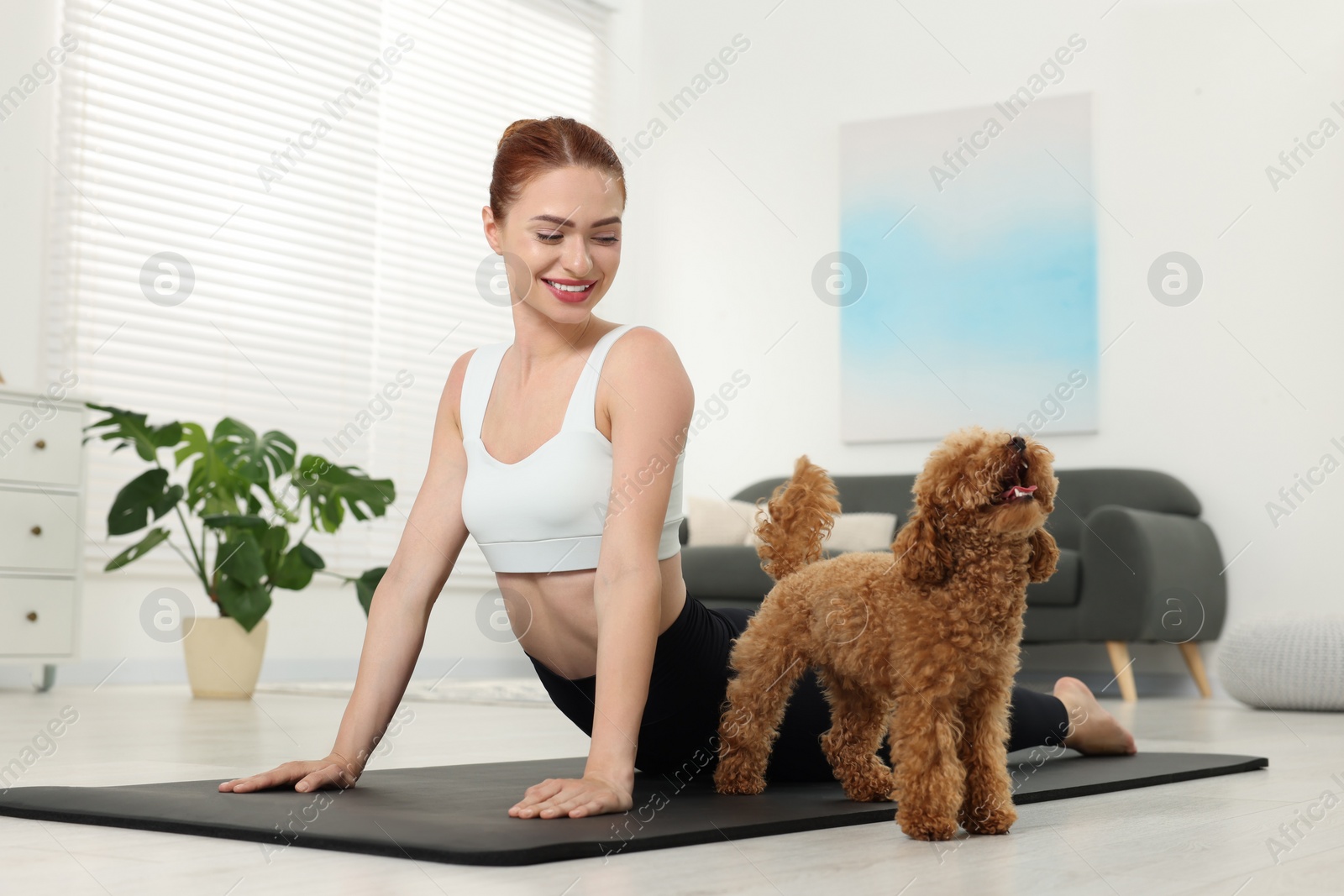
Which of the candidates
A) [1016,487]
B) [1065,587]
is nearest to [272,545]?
[1065,587]

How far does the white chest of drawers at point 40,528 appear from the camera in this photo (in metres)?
4.38

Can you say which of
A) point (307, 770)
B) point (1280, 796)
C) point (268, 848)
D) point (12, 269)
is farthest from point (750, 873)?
point (12, 269)

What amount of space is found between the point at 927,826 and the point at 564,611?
583mm

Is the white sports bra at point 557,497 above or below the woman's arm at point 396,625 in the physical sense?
above

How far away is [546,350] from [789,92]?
5.44 m

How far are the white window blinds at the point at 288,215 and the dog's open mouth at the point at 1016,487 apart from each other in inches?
173

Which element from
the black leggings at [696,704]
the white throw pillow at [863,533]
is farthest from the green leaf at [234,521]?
the black leggings at [696,704]

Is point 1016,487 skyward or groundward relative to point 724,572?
skyward

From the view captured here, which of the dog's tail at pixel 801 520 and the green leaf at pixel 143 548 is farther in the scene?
the green leaf at pixel 143 548

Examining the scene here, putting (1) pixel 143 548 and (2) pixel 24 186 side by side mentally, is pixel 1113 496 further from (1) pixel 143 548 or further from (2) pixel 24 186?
(2) pixel 24 186

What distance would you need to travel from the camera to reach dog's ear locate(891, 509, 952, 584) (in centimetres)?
164

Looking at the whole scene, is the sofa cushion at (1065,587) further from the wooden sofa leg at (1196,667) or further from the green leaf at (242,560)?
the green leaf at (242,560)

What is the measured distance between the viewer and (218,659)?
15.3ft

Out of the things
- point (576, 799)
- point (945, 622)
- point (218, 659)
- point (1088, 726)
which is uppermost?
point (945, 622)
